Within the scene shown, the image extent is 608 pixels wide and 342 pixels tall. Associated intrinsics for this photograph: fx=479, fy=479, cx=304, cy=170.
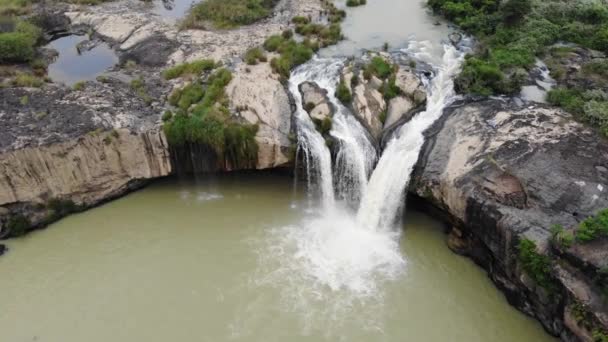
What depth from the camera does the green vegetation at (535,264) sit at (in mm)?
15391

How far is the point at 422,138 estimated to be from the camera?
Result: 20531 mm

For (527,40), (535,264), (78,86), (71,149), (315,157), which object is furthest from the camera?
(527,40)

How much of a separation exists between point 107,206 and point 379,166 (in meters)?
12.0

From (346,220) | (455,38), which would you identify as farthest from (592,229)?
(455,38)

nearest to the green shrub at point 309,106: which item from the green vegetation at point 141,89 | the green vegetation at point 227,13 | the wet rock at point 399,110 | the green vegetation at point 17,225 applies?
the wet rock at point 399,110

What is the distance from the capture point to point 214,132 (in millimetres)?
20484

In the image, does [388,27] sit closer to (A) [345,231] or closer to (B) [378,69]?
(B) [378,69]

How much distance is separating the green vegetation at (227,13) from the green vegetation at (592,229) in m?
22.1

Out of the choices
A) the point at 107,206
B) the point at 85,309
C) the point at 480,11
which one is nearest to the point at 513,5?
the point at 480,11

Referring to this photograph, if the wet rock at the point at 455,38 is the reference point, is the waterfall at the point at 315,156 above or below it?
below

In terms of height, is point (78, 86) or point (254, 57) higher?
point (254, 57)

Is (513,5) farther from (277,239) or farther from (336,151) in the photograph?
(277,239)

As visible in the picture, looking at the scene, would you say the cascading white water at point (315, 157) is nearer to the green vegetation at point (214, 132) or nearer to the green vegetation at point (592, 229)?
the green vegetation at point (214, 132)

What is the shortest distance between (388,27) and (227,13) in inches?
395
